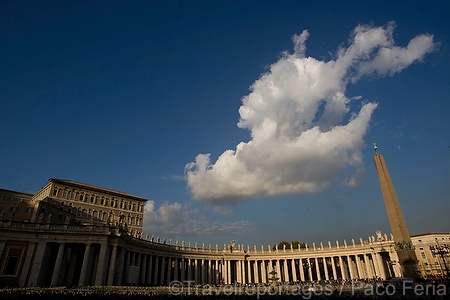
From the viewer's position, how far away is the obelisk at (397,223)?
1228 inches

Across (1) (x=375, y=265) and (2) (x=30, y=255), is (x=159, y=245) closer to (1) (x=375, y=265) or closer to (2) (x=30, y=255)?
(2) (x=30, y=255)

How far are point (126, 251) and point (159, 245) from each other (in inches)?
519

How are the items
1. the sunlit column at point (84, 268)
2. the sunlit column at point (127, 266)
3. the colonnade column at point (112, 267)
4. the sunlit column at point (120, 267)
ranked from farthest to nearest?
1. the sunlit column at point (127, 266)
2. the sunlit column at point (120, 267)
3. the colonnade column at point (112, 267)
4. the sunlit column at point (84, 268)

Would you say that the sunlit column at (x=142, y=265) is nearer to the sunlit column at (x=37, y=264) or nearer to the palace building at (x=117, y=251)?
the palace building at (x=117, y=251)

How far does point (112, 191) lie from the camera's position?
239ft

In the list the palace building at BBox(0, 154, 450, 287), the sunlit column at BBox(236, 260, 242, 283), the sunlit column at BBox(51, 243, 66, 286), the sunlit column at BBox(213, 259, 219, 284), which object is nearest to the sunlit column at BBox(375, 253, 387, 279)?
the palace building at BBox(0, 154, 450, 287)

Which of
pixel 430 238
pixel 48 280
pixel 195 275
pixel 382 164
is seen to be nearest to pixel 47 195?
pixel 48 280

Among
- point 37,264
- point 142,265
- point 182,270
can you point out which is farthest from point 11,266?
point 182,270

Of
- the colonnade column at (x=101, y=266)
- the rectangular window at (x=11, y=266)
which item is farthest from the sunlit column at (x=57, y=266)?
the colonnade column at (x=101, y=266)

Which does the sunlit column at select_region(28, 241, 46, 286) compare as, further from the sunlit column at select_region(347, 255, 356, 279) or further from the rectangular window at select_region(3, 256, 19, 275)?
the sunlit column at select_region(347, 255, 356, 279)

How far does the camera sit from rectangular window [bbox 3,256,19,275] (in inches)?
1390

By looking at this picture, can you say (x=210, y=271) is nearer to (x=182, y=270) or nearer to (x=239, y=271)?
(x=239, y=271)

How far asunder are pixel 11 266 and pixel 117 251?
44.8 ft

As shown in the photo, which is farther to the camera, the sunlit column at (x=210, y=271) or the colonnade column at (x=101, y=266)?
the sunlit column at (x=210, y=271)
